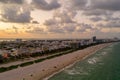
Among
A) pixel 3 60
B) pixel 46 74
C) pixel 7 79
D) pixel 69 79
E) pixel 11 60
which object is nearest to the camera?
pixel 7 79

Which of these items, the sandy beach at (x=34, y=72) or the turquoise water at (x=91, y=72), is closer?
the sandy beach at (x=34, y=72)

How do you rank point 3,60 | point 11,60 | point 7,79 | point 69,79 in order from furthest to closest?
point 11,60
point 3,60
point 69,79
point 7,79

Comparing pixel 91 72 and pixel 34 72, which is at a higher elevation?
pixel 34 72

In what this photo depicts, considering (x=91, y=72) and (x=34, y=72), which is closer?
(x=34, y=72)

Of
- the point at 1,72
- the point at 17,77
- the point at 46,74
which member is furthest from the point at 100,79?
the point at 1,72

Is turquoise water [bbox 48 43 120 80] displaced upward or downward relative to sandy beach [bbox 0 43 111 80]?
downward

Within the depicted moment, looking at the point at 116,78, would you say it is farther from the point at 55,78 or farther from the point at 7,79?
the point at 7,79

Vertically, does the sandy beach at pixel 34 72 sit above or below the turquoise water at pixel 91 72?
above

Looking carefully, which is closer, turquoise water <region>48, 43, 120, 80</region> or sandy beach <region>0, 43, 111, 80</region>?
sandy beach <region>0, 43, 111, 80</region>

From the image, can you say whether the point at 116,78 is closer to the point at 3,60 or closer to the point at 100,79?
the point at 100,79

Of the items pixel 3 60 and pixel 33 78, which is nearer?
pixel 33 78
